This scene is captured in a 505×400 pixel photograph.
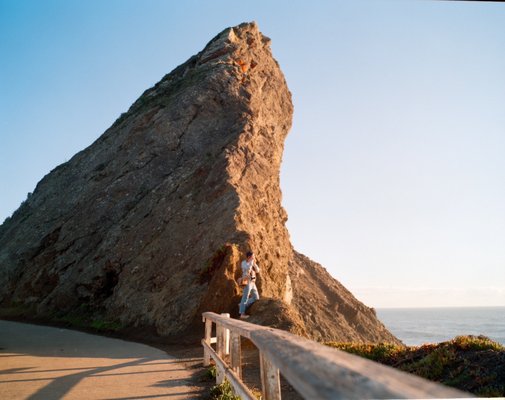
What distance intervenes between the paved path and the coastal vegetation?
4.72m

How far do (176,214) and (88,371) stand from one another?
14.9 meters

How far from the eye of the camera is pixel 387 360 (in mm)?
10633

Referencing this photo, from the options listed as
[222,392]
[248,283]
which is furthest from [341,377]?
[248,283]

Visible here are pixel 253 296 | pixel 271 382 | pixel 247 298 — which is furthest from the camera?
pixel 253 296

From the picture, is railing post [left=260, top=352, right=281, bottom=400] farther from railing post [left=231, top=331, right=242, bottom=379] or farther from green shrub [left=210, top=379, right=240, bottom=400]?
green shrub [left=210, top=379, right=240, bottom=400]

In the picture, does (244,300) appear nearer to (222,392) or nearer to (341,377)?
(222,392)

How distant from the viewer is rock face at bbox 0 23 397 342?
18859 mm

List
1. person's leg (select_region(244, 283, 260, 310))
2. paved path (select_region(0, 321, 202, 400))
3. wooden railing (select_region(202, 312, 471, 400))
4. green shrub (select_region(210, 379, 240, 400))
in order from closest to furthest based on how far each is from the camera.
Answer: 1. wooden railing (select_region(202, 312, 471, 400))
2. green shrub (select_region(210, 379, 240, 400))
3. paved path (select_region(0, 321, 202, 400))
4. person's leg (select_region(244, 283, 260, 310))

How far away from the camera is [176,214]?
23.8 m

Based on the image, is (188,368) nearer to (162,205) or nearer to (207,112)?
(162,205)

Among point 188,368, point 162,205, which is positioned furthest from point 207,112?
point 188,368

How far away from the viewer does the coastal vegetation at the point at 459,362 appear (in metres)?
7.32

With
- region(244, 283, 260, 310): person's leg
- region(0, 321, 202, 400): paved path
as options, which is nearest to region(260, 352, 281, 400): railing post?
region(0, 321, 202, 400): paved path

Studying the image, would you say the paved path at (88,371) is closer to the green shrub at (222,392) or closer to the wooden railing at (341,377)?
the green shrub at (222,392)
